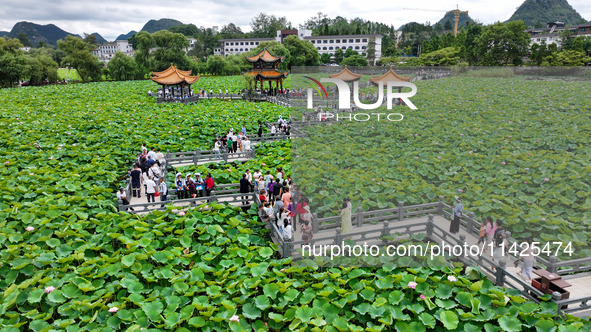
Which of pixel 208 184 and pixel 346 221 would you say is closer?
pixel 346 221

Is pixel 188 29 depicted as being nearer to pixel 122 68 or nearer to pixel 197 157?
pixel 122 68

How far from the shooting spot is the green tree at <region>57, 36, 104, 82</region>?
144 feet

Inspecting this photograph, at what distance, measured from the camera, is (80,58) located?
148 feet

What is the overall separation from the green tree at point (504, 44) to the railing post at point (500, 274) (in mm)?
31531

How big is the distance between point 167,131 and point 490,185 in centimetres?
Answer: 1525

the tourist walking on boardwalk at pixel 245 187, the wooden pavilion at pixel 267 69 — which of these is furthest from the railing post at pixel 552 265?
the wooden pavilion at pixel 267 69

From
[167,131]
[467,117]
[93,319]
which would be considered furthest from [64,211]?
[467,117]

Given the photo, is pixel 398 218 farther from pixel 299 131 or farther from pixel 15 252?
pixel 299 131

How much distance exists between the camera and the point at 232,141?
51.3 feet

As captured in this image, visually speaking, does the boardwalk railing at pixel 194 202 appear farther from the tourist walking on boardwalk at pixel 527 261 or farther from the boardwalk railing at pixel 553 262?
the tourist walking on boardwalk at pixel 527 261

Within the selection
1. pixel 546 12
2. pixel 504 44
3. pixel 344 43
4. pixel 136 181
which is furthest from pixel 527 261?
pixel 546 12

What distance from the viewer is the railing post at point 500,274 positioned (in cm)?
641

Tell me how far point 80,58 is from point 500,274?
5229 cm

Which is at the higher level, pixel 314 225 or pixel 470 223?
A: pixel 470 223
